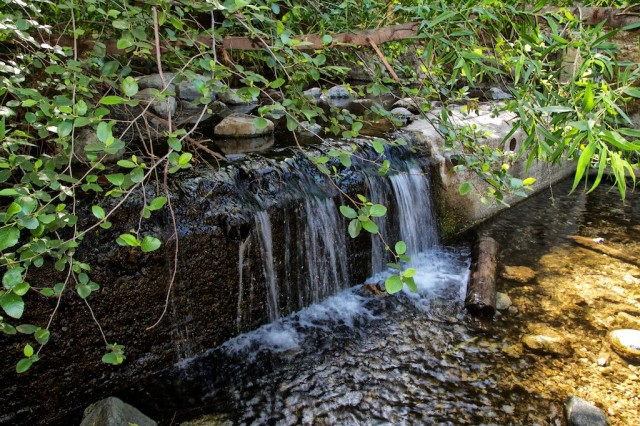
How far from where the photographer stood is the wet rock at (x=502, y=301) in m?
4.59

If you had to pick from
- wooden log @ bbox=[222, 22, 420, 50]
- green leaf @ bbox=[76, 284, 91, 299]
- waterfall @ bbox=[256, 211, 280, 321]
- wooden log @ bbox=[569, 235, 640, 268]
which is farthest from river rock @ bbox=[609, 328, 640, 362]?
green leaf @ bbox=[76, 284, 91, 299]

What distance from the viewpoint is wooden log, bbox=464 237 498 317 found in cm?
448

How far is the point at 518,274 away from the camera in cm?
528

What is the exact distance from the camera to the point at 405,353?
12.8 ft

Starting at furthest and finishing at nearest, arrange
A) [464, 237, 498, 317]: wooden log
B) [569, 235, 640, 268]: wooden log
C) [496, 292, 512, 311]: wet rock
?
[569, 235, 640, 268]: wooden log, [496, 292, 512, 311]: wet rock, [464, 237, 498, 317]: wooden log

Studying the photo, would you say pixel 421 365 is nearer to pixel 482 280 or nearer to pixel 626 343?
pixel 482 280

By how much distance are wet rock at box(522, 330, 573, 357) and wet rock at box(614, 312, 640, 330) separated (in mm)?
740

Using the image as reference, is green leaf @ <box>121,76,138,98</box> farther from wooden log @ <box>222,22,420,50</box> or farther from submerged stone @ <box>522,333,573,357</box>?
submerged stone @ <box>522,333,573,357</box>

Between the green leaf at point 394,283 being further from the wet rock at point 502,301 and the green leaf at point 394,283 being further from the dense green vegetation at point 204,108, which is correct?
the wet rock at point 502,301

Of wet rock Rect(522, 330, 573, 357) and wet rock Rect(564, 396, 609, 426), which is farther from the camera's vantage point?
wet rock Rect(522, 330, 573, 357)

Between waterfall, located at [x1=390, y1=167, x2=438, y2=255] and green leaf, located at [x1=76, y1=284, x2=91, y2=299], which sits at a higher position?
green leaf, located at [x1=76, y1=284, x2=91, y2=299]

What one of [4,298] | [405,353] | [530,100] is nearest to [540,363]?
[405,353]

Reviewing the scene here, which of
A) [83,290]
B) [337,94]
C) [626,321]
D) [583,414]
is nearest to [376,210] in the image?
[83,290]

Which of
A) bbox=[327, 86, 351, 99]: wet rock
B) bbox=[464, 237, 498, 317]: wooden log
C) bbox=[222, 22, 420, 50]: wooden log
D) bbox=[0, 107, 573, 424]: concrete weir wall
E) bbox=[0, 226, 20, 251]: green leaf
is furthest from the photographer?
bbox=[327, 86, 351, 99]: wet rock
